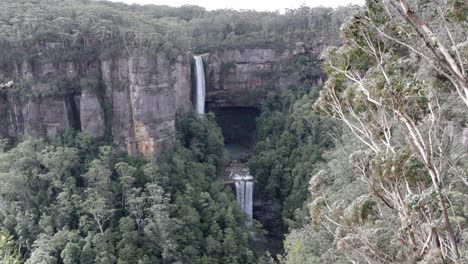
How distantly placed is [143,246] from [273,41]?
1706 centimetres

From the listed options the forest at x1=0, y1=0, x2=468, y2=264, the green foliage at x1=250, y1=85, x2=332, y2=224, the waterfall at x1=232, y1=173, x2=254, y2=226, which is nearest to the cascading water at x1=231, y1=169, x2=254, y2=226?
the waterfall at x1=232, y1=173, x2=254, y2=226

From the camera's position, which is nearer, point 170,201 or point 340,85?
Result: point 340,85

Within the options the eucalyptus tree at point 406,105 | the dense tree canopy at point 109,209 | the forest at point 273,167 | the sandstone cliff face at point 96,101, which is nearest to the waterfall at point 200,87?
the forest at point 273,167

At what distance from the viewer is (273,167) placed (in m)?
23.4

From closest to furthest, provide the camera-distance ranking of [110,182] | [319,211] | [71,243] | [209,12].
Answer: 1. [319,211]
2. [71,243]
3. [110,182]
4. [209,12]

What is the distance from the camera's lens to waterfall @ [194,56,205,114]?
2603 cm

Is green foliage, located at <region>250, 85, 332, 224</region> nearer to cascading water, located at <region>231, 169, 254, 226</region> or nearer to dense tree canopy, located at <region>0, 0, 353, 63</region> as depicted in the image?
cascading water, located at <region>231, 169, 254, 226</region>

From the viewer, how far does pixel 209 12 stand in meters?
35.4

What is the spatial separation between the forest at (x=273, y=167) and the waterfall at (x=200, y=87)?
50.6 inches

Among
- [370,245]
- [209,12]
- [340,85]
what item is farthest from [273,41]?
[370,245]

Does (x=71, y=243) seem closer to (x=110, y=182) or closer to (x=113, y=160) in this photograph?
(x=110, y=182)

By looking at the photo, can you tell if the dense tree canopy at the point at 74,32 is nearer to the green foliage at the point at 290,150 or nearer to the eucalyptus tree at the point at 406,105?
the green foliage at the point at 290,150

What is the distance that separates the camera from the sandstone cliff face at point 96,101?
1902 cm

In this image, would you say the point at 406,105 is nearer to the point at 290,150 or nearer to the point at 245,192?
the point at 245,192
